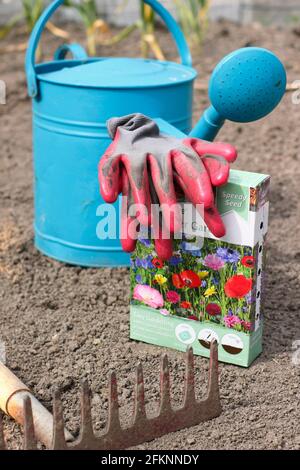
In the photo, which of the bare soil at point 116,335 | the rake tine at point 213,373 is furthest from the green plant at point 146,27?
the rake tine at point 213,373

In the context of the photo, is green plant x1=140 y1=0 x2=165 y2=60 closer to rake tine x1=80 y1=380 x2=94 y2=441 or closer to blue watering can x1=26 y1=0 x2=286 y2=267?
blue watering can x1=26 y1=0 x2=286 y2=267

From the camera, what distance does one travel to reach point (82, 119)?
109 inches

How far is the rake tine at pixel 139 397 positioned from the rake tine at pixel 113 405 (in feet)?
0.18

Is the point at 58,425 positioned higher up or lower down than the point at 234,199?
lower down

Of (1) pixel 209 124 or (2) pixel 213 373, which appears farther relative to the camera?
(1) pixel 209 124

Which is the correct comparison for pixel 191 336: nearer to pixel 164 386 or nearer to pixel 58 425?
pixel 164 386

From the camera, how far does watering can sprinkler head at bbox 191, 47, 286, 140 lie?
2137 mm

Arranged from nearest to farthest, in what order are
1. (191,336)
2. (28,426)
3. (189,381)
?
1. (28,426)
2. (189,381)
3. (191,336)

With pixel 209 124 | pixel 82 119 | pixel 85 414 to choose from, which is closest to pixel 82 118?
pixel 82 119

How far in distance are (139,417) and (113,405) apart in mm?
107

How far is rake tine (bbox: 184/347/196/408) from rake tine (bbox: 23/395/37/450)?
0.44 metres

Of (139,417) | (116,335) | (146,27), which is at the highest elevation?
(146,27)

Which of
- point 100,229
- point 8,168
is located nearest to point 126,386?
point 100,229

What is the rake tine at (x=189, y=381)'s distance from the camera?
1952mm
